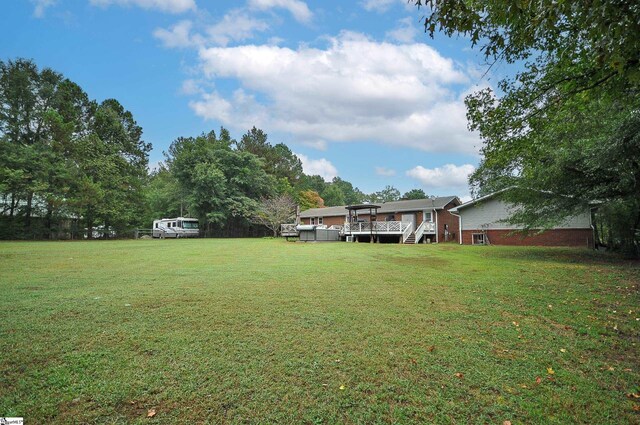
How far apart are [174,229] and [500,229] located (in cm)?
3043

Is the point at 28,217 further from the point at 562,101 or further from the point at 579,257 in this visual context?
the point at 579,257

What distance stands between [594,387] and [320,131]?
32.8 metres

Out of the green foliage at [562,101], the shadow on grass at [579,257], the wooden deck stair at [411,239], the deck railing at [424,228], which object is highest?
the green foliage at [562,101]

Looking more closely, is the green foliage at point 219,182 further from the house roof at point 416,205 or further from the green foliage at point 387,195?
the green foliage at point 387,195

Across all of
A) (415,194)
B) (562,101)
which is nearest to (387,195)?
(415,194)

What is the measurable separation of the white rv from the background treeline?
1.62 m

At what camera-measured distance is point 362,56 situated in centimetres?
920

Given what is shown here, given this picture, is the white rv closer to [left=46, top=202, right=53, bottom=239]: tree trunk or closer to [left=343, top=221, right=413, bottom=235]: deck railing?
[left=46, top=202, right=53, bottom=239]: tree trunk

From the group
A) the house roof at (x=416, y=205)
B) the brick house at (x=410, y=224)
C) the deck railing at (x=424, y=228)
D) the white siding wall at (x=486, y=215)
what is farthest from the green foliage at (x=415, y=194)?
the white siding wall at (x=486, y=215)

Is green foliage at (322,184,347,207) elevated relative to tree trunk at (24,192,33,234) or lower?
elevated

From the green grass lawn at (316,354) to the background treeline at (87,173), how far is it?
2337 cm

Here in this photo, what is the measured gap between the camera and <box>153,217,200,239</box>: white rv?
32.1m

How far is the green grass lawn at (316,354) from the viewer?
2219mm

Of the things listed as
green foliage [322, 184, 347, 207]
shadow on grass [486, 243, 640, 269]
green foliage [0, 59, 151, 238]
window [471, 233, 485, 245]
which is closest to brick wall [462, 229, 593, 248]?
window [471, 233, 485, 245]
